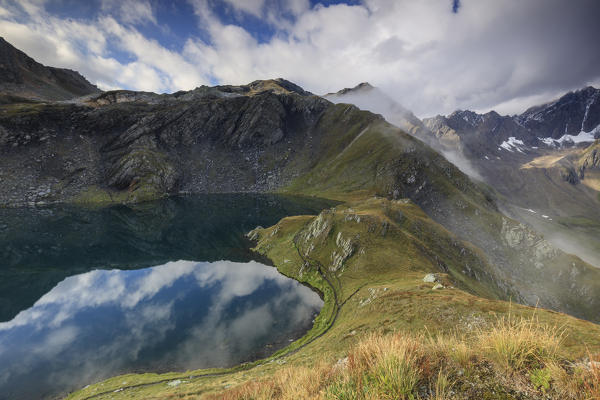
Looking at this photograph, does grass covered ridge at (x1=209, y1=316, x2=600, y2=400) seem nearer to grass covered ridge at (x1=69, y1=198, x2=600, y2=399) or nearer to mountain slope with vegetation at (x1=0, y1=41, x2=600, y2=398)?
grass covered ridge at (x1=69, y1=198, x2=600, y2=399)

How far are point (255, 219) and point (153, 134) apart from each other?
453ft

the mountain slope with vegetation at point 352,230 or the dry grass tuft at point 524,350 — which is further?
the mountain slope with vegetation at point 352,230

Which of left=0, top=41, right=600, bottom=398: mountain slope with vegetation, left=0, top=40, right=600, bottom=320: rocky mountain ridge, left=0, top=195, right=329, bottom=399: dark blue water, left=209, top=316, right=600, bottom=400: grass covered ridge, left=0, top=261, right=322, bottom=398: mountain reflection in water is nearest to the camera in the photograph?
left=209, top=316, right=600, bottom=400: grass covered ridge

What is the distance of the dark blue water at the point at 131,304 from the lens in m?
30.5

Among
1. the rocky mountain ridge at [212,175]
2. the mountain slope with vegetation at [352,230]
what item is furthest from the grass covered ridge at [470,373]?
the rocky mountain ridge at [212,175]

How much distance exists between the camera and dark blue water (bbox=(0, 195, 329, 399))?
30500 millimetres

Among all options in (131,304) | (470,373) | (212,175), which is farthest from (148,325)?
(212,175)

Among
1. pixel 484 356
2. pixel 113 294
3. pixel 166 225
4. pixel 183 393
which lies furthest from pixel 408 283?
pixel 166 225

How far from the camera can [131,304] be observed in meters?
44.8

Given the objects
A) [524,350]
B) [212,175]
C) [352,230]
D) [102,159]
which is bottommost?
[352,230]

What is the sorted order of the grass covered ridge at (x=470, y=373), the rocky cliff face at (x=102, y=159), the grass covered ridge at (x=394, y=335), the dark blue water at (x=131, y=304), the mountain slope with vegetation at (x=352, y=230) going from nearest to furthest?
the grass covered ridge at (x=470, y=373) < the grass covered ridge at (x=394, y=335) < the mountain slope with vegetation at (x=352, y=230) < the dark blue water at (x=131, y=304) < the rocky cliff face at (x=102, y=159)

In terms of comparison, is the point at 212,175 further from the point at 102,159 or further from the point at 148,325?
the point at 148,325

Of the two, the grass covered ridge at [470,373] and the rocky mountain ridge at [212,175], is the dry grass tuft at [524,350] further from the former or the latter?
the rocky mountain ridge at [212,175]

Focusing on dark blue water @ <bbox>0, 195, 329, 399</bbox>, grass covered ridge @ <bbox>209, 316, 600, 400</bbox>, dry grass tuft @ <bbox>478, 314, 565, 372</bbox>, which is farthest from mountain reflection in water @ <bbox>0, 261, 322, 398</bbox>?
dry grass tuft @ <bbox>478, 314, 565, 372</bbox>
